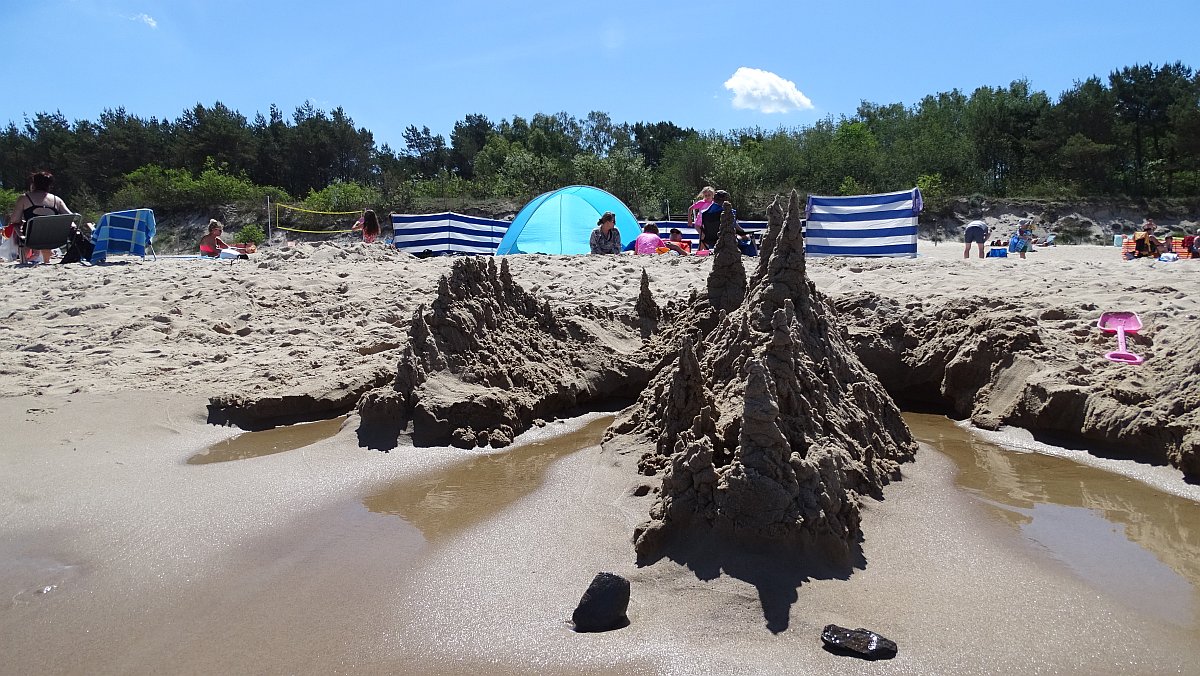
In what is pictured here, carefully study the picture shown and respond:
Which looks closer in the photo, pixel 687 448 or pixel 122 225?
pixel 687 448

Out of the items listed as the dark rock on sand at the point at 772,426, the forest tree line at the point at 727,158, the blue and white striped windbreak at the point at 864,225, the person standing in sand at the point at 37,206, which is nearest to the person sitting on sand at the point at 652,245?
the blue and white striped windbreak at the point at 864,225

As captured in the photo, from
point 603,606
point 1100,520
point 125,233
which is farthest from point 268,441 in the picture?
point 125,233

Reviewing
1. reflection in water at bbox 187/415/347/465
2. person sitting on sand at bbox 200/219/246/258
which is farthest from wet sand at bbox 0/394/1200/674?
person sitting on sand at bbox 200/219/246/258

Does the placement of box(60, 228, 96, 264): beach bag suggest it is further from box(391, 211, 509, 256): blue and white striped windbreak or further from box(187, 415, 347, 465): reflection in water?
box(391, 211, 509, 256): blue and white striped windbreak

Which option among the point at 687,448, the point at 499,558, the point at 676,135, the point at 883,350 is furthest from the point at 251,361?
the point at 676,135

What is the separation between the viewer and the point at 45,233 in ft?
30.5

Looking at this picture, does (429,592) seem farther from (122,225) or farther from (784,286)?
(122,225)

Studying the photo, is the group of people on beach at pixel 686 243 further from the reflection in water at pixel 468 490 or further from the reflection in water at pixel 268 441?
the reflection in water at pixel 268 441

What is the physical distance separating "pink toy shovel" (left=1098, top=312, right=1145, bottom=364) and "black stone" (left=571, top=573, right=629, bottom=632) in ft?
14.1

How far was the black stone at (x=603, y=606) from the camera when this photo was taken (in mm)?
2809

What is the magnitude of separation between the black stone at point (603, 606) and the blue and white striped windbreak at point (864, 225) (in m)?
9.24

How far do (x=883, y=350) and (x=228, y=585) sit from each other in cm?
506

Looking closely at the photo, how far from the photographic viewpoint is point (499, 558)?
3.47 m

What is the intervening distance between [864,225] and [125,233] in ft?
33.1
